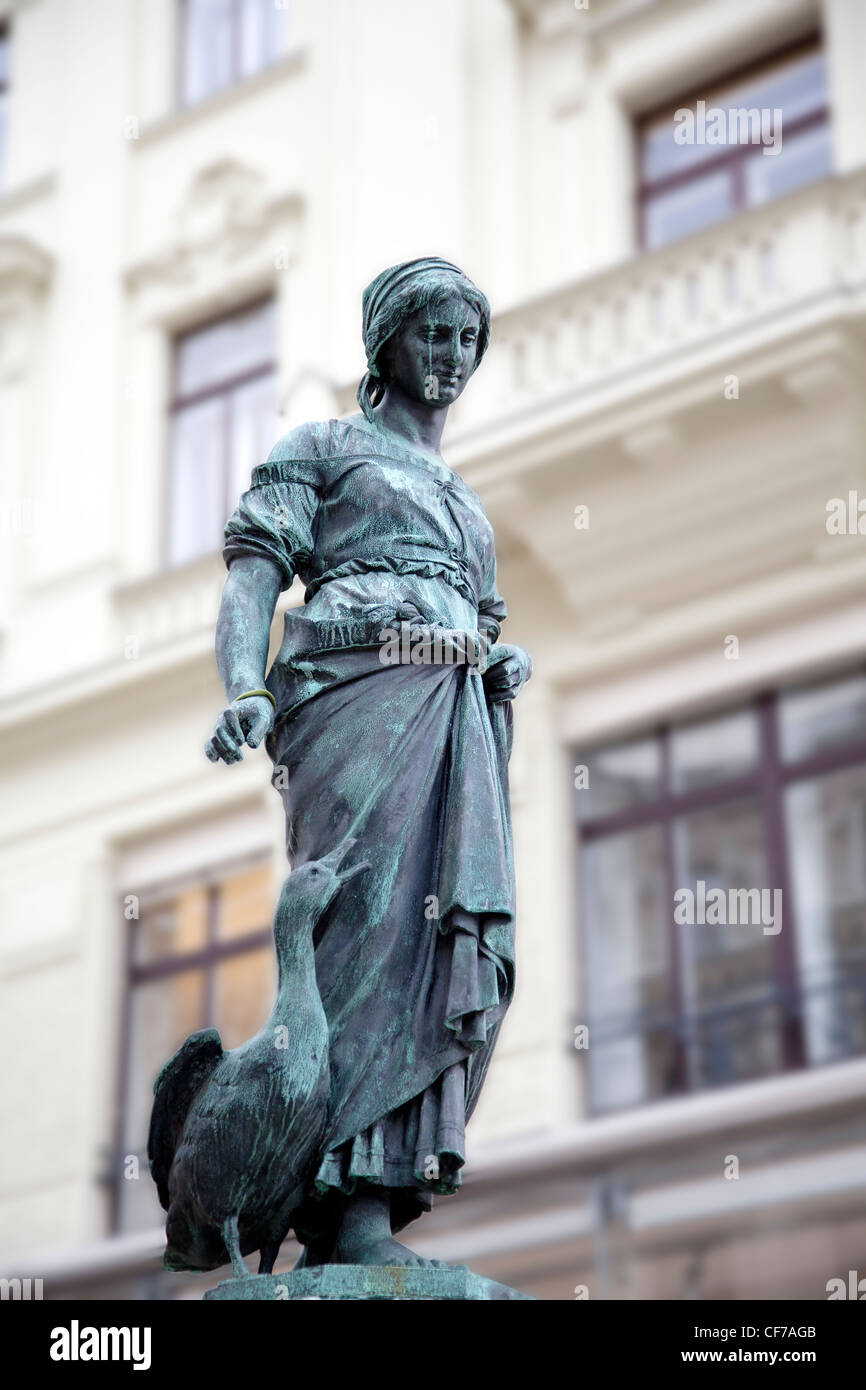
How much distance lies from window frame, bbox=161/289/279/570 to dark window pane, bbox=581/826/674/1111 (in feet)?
13.9

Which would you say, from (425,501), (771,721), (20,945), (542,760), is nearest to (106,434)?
(20,945)

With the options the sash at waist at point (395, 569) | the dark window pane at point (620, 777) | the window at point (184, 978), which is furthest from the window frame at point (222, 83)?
the sash at waist at point (395, 569)

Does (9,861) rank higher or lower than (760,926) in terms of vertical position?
higher

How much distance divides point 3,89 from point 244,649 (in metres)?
17.2

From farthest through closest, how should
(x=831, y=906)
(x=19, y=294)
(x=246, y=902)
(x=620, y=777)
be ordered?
(x=19, y=294) < (x=246, y=902) < (x=620, y=777) < (x=831, y=906)

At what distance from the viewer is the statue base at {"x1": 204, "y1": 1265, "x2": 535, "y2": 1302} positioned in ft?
11.9

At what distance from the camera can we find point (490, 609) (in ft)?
15.4

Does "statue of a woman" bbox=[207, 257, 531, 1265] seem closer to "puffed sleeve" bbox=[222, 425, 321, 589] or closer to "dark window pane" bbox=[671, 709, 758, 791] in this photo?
"puffed sleeve" bbox=[222, 425, 321, 589]

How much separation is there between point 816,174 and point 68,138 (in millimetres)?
7153

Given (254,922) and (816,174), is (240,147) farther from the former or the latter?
(254,922)

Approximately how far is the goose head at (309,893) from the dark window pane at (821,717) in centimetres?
961

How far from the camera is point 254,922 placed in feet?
50.2

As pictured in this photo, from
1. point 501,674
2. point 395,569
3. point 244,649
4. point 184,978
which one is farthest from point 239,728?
point 184,978

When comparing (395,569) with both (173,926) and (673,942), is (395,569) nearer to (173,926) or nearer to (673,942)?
(673,942)
